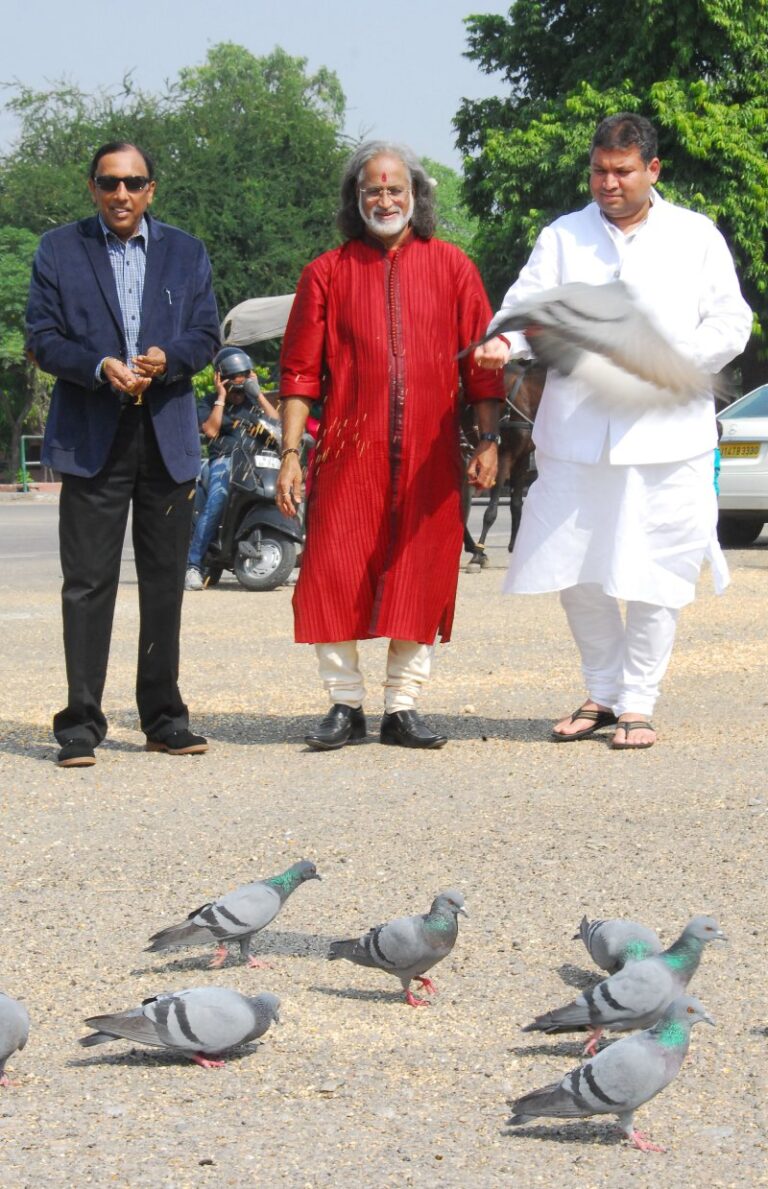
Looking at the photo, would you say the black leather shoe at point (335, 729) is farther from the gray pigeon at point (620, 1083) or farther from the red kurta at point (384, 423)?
the gray pigeon at point (620, 1083)

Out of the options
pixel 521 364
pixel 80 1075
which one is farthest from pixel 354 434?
pixel 80 1075

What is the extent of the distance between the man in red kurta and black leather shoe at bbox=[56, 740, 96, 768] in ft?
2.77

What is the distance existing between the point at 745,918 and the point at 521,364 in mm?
2668

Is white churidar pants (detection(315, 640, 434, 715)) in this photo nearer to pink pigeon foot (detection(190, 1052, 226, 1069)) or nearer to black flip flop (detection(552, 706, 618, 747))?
black flip flop (detection(552, 706, 618, 747))

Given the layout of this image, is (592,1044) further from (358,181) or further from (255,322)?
(255,322)

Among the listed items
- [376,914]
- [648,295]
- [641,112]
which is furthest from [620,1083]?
[641,112]

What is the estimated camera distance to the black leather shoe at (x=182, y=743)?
268 inches

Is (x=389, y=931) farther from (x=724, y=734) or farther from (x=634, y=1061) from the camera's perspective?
(x=724, y=734)

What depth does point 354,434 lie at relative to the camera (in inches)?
261

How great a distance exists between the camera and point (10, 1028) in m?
Answer: 3.34

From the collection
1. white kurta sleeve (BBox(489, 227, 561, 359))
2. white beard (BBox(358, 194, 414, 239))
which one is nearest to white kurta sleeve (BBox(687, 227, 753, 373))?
white kurta sleeve (BBox(489, 227, 561, 359))

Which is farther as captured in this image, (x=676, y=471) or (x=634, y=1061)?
(x=676, y=471)

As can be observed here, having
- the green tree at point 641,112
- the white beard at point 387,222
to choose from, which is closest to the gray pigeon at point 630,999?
the white beard at point 387,222

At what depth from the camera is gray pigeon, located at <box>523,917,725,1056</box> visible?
135 inches
